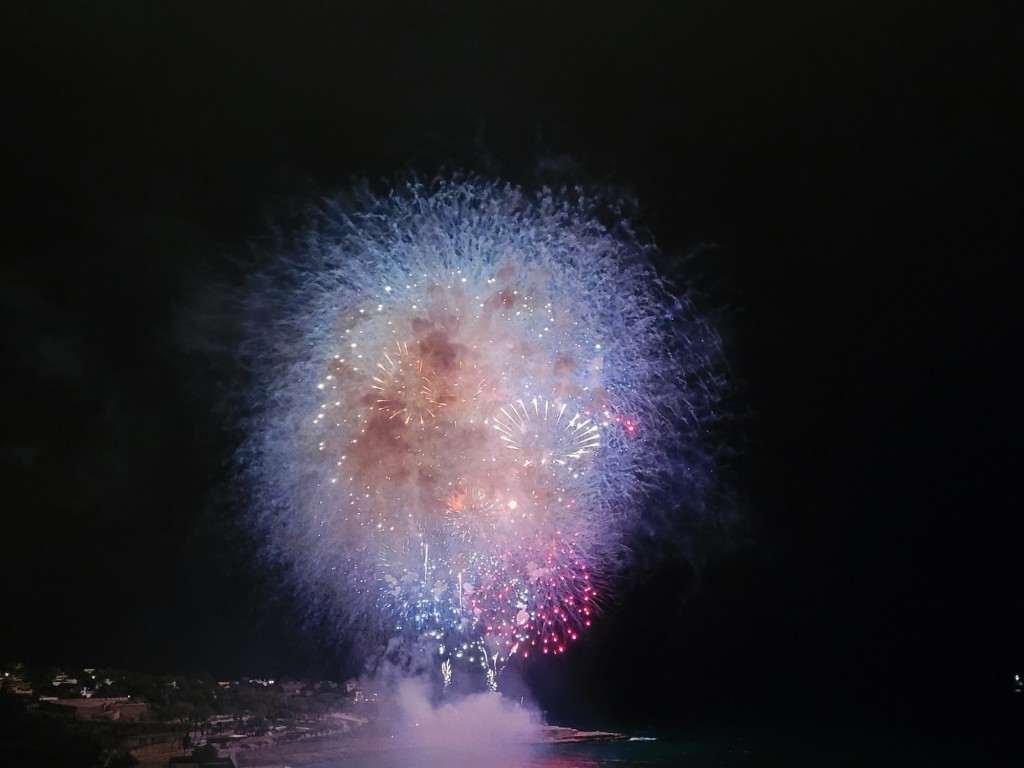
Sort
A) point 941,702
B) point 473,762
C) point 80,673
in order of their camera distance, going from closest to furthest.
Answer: point 80,673 < point 473,762 < point 941,702

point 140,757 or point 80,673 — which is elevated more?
point 80,673

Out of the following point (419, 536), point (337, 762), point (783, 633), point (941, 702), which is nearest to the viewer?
point (419, 536)

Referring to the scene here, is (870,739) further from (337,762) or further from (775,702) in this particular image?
(337,762)

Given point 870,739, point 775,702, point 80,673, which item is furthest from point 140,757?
point 775,702

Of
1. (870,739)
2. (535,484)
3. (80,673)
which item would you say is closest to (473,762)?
(80,673)

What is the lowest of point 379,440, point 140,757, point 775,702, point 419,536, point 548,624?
point 140,757

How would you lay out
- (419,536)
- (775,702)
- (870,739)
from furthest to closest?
(775,702), (870,739), (419,536)

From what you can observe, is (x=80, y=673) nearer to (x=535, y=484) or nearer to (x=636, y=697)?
(x=535, y=484)

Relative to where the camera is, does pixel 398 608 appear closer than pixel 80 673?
Yes

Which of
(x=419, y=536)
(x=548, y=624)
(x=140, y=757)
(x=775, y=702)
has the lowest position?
(x=140, y=757)
